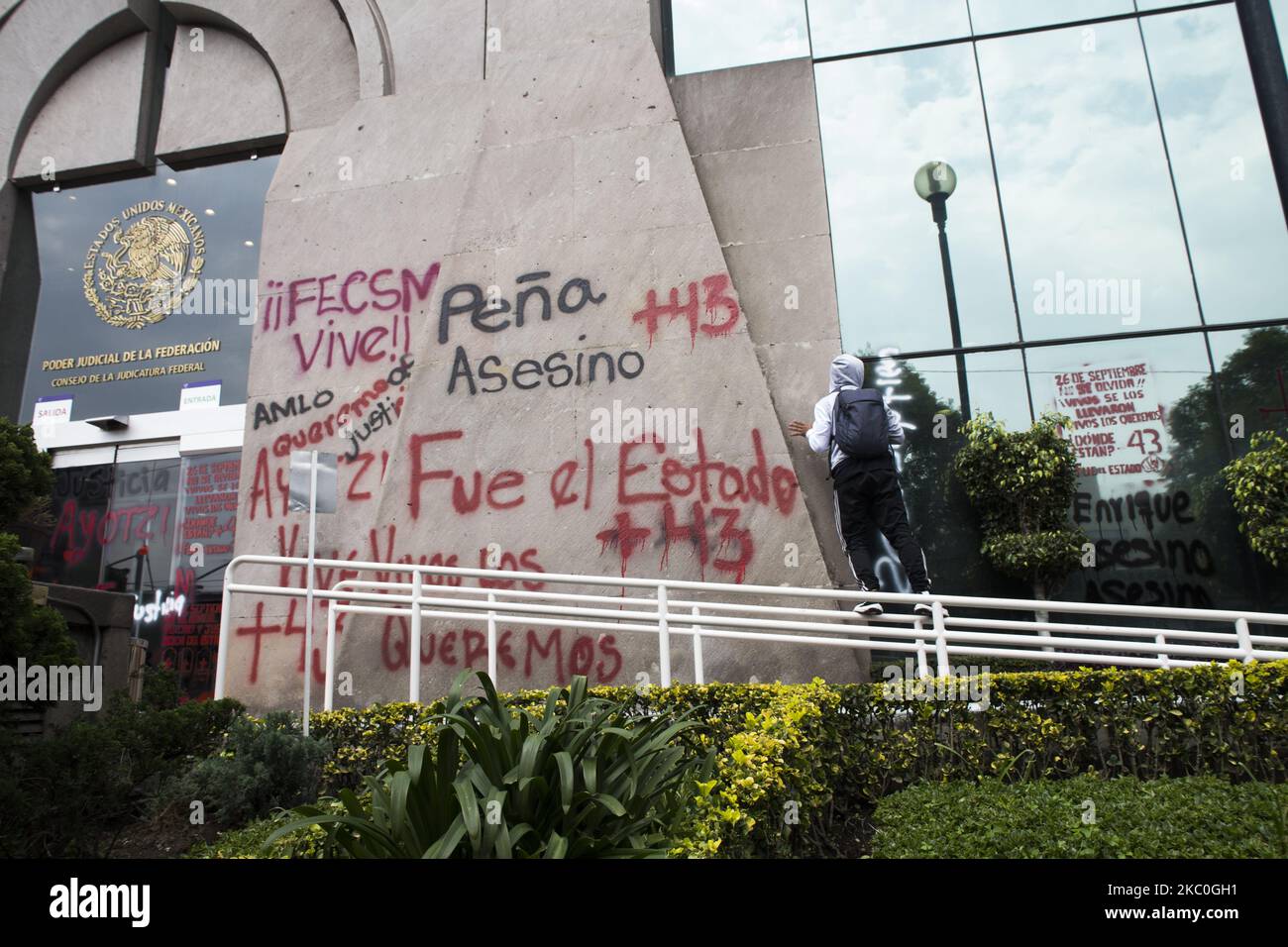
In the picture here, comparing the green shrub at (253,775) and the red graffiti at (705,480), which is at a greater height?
the red graffiti at (705,480)

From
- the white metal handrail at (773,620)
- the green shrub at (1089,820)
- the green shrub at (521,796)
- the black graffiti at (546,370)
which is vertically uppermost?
the black graffiti at (546,370)

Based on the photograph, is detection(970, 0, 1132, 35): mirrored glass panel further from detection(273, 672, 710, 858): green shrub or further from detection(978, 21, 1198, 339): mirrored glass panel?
detection(273, 672, 710, 858): green shrub

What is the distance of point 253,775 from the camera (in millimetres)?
5469

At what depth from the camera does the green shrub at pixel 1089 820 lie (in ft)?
11.7

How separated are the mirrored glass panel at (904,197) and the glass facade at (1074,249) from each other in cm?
2

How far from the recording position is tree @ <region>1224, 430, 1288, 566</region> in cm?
802

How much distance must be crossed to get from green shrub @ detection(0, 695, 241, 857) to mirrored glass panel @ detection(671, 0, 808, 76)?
8.92 m

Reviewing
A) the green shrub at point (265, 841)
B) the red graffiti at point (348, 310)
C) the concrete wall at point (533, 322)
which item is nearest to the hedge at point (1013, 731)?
the green shrub at point (265, 841)

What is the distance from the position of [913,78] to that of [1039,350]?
3.59m

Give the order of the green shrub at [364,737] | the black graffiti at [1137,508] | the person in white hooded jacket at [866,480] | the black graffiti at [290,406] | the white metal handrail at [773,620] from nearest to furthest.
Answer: the white metal handrail at [773,620], the green shrub at [364,737], the person in white hooded jacket at [866,480], the black graffiti at [1137,508], the black graffiti at [290,406]

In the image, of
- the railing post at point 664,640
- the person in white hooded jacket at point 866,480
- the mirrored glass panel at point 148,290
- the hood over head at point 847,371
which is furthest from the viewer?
the mirrored glass panel at point 148,290

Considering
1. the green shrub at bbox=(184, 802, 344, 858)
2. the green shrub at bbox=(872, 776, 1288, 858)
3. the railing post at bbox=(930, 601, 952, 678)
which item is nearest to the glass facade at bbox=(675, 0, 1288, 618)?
the railing post at bbox=(930, 601, 952, 678)

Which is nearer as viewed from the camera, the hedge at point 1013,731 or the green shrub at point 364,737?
the hedge at point 1013,731

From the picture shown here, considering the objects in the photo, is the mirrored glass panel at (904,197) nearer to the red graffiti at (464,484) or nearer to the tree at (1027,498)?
the tree at (1027,498)
